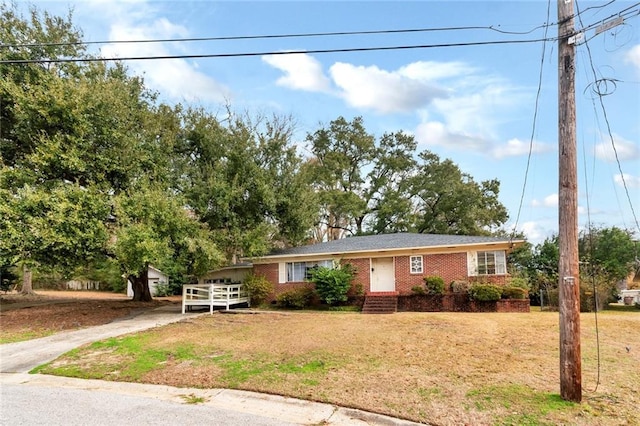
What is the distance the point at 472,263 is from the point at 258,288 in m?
10.1

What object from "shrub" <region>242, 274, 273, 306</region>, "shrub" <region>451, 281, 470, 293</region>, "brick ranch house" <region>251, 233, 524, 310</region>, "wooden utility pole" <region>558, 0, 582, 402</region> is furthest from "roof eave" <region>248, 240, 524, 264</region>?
"wooden utility pole" <region>558, 0, 582, 402</region>

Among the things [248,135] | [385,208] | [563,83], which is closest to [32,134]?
[248,135]

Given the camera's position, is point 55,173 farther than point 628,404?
Yes

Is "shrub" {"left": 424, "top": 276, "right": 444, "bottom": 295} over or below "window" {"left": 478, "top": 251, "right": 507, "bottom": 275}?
below

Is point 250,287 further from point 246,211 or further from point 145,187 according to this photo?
point 145,187

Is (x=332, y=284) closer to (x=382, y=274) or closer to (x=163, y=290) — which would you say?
(x=382, y=274)

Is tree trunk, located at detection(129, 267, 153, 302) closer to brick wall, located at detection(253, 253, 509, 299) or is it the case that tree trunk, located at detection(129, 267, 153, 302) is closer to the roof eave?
the roof eave

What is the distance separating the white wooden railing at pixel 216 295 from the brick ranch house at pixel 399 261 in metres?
1.64

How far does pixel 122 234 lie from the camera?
1412cm

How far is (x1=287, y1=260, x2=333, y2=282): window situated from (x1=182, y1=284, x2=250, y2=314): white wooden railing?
94.1 inches

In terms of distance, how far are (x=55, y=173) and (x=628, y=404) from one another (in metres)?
18.5

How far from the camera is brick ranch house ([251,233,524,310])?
1684 centimetres

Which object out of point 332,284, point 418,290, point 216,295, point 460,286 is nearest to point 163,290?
point 216,295

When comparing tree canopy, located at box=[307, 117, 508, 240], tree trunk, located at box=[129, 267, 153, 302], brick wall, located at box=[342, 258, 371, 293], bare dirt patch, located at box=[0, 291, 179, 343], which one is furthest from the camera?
tree canopy, located at box=[307, 117, 508, 240]
